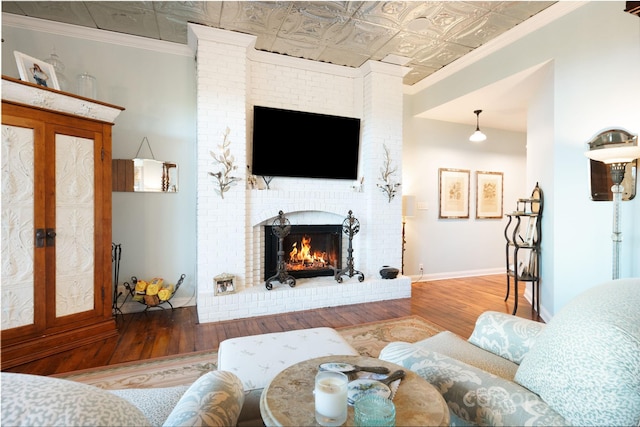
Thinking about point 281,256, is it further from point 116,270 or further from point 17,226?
point 17,226

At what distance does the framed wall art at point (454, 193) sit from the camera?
5.12m

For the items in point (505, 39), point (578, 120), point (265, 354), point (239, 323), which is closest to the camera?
point (265, 354)

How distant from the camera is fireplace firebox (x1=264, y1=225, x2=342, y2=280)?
3.89 meters

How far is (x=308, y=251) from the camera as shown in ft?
13.7

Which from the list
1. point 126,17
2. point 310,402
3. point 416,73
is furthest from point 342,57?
point 310,402

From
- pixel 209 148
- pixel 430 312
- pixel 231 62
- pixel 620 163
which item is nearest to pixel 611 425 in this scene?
pixel 620 163

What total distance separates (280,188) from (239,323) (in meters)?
1.68

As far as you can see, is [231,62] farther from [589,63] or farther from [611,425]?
[611,425]

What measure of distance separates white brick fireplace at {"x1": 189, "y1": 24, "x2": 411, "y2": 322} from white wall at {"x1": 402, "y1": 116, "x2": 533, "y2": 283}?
77 cm

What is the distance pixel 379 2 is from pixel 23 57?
9.94ft

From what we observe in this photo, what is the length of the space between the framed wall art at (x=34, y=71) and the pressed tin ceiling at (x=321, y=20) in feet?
2.35

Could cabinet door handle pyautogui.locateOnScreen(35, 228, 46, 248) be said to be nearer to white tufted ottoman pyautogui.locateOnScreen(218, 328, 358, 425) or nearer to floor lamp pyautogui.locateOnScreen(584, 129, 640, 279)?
white tufted ottoman pyautogui.locateOnScreen(218, 328, 358, 425)

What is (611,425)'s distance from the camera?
76 centimetres

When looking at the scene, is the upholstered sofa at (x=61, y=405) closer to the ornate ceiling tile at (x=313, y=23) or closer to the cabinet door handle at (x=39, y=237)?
the cabinet door handle at (x=39, y=237)
